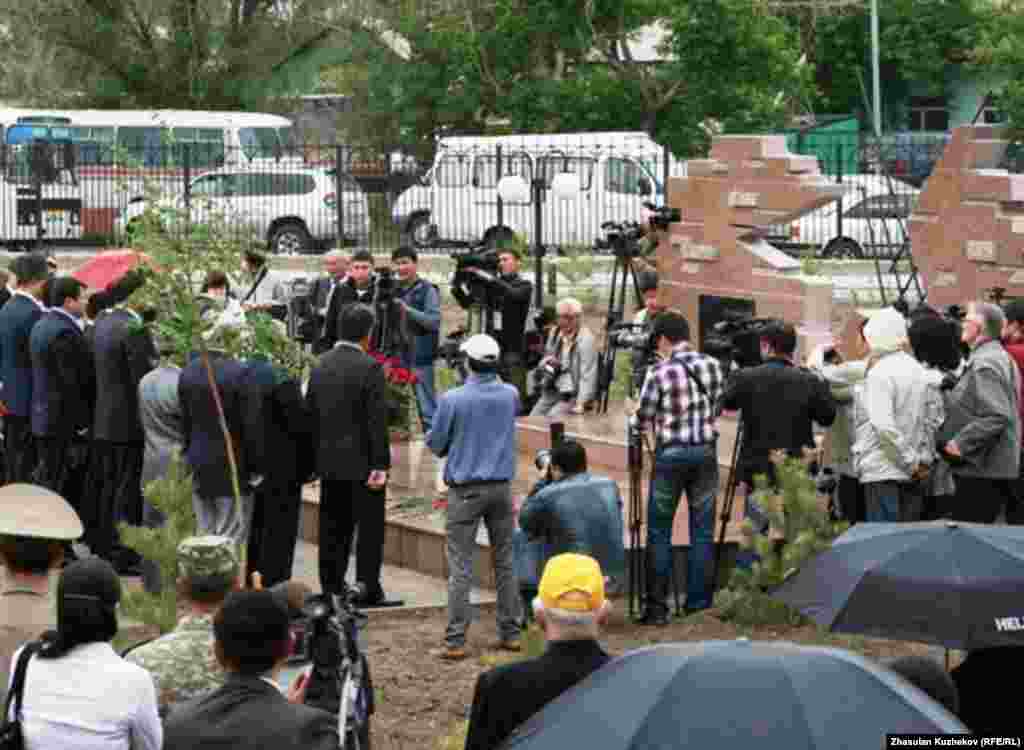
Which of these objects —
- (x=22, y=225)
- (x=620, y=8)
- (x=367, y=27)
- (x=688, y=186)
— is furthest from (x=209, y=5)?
(x=688, y=186)

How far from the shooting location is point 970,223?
55.9 ft

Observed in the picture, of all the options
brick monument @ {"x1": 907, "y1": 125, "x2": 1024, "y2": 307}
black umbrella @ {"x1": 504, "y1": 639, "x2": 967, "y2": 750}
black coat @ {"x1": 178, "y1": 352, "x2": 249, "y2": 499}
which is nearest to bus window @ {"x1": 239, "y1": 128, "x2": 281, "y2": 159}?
brick monument @ {"x1": 907, "y1": 125, "x2": 1024, "y2": 307}

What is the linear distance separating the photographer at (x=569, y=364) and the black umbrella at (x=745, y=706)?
11.2 meters

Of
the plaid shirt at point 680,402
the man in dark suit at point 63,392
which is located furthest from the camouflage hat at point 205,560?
the man in dark suit at point 63,392

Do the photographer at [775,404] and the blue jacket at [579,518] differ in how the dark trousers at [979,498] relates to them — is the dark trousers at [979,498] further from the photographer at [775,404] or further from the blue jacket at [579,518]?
the blue jacket at [579,518]

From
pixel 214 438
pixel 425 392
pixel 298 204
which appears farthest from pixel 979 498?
pixel 298 204

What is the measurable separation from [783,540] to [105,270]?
185 inches

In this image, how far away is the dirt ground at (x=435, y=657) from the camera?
11.2 meters

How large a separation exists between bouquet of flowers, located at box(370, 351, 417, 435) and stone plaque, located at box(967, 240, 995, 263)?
4.26 meters

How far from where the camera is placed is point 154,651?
7.53m

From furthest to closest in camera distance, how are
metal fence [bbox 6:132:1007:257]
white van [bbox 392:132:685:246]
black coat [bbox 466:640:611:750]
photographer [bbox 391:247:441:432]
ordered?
1. white van [bbox 392:132:685:246]
2. metal fence [bbox 6:132:1007:257]
3. photographer [bbox 391:247:441:432]
4. black coat [bbox 466:640:611:750]

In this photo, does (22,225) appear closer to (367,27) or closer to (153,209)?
(367,27)

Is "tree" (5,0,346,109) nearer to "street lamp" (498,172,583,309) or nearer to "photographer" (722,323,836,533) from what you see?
"street lamp" (498,172,583,309)

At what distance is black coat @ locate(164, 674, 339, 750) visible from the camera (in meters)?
6.27
